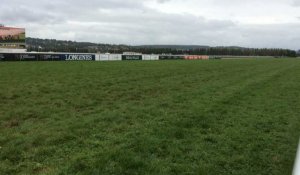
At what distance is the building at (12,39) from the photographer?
71562 mm

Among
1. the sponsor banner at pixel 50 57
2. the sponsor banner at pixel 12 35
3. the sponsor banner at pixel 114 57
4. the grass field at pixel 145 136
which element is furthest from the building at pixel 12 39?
the grass field at pixel 145 136

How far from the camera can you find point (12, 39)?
72562mm

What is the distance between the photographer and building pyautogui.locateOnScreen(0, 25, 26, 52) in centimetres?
7156

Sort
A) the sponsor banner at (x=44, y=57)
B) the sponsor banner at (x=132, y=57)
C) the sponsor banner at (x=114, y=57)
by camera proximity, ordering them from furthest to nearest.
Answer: the sponsor banner at (x=132, y=57) → the sponsor banner at (x=114, y=57) → the sponsor banner at (x=44, y=57)

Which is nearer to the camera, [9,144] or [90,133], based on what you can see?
[9,144]

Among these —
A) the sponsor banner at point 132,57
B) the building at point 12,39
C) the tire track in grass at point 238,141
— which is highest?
the building at point 12,39

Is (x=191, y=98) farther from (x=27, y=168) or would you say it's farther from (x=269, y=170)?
(x=27, y=168)

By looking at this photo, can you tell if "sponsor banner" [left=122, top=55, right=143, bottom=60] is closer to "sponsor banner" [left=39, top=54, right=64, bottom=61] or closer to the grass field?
"sponsor banner" [left=39, top=54, right=64, bottom=61]

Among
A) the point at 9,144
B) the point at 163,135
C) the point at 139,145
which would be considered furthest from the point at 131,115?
the point at 9,144

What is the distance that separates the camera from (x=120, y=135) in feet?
29.6

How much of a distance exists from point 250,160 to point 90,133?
11.7 feet

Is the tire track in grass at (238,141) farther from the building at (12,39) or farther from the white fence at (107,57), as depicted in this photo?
the building at (12,39)

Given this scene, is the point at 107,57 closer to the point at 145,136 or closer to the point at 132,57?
the point at 132,57

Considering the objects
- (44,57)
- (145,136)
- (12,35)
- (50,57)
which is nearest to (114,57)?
(50,57)
